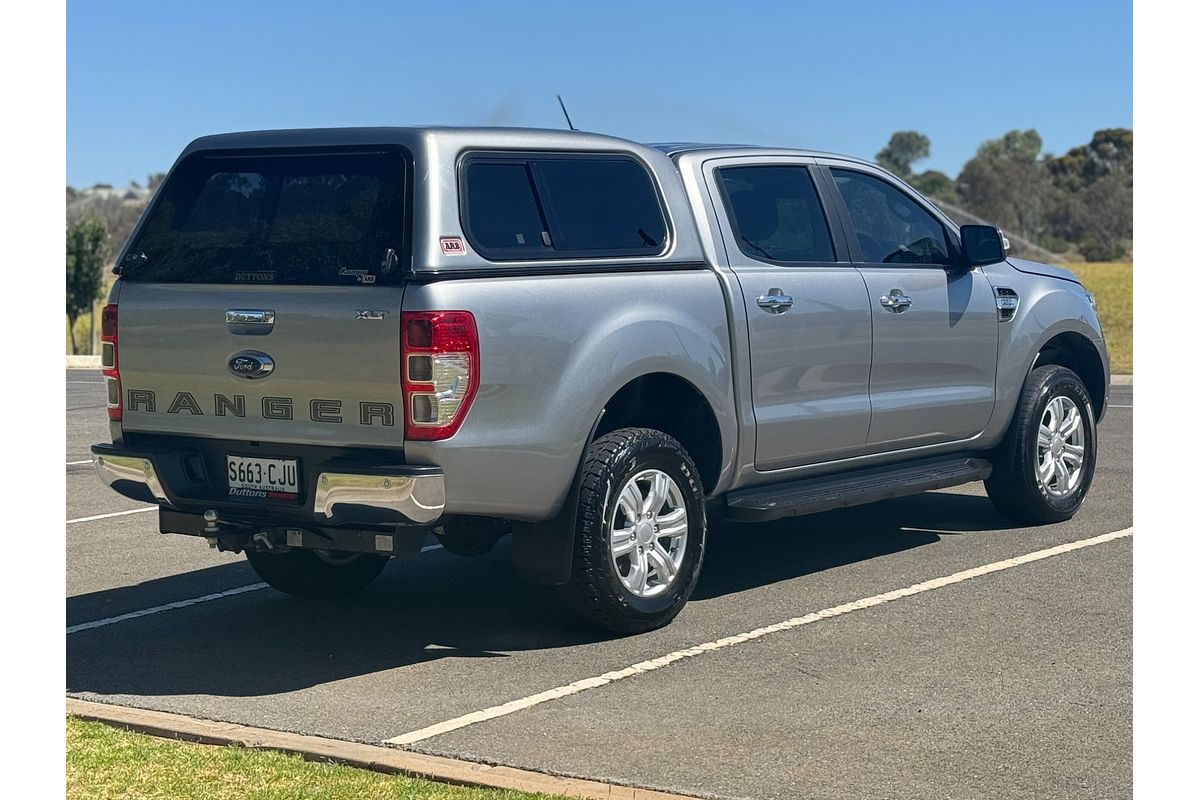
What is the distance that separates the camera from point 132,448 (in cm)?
713

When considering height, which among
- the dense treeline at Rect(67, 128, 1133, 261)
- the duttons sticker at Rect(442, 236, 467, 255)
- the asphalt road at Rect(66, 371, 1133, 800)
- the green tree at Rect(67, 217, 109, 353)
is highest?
the dense treeline at Rect(67, 128, 1133, 261)

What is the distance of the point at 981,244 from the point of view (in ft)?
29.8

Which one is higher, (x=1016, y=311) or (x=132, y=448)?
(x=1016, y=311)

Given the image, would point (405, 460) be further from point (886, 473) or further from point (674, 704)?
point (886, 473)

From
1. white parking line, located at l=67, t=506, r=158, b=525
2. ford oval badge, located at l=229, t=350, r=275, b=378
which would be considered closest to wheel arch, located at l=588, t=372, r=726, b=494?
ford oval badge, located at l=229, t=350, r=275, b=378

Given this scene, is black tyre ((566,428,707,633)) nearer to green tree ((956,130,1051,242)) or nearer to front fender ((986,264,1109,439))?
front fender ((986,264,1109,439))

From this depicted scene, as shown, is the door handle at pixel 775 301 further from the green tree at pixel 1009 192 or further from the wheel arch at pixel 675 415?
the green tree at pixel 1009 192

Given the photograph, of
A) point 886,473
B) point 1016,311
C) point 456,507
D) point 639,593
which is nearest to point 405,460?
point 456,507

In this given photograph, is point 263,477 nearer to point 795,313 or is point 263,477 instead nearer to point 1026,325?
point 795,313

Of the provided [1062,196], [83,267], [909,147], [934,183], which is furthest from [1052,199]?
[83,267]

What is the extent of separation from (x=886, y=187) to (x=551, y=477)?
3098mm

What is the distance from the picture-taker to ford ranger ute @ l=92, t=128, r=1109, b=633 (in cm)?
651

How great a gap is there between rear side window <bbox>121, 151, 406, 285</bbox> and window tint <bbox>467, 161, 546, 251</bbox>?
0.33 m

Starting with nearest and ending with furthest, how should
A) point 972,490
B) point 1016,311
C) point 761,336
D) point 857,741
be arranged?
point 857,741 → point 761,336 → point 1016,311 → point 972,490
